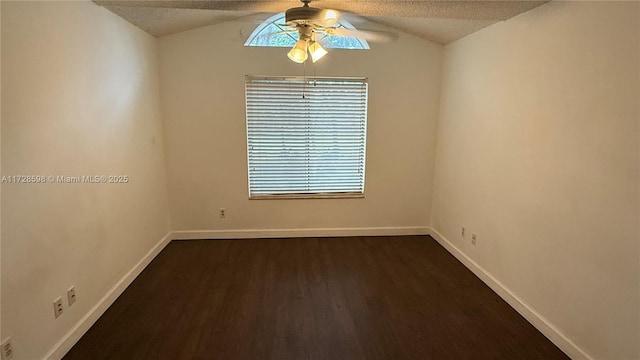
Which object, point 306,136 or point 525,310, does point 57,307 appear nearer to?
point 306,136

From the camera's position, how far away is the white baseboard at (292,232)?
13.8 ft

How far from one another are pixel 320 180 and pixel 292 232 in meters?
0.73

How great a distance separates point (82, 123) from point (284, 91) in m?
2.13

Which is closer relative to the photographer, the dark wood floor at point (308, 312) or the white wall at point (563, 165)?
the white wall at point (563, 165)

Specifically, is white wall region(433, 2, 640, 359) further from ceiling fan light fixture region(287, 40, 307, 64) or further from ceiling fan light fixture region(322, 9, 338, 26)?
ceiling fan light fixture region(287, 40, 307, 64)

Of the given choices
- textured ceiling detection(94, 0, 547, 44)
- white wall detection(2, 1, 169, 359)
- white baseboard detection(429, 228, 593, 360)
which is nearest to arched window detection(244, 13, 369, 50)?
textured ceiling detection(94, 0, 547, 44)

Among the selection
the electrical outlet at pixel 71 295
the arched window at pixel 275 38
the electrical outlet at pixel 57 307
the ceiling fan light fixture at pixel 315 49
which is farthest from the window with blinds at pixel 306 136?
the electrical outlet at pixel 57 307

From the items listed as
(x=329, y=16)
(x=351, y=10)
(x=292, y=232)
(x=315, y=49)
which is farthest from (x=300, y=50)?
(x=292, y=232)

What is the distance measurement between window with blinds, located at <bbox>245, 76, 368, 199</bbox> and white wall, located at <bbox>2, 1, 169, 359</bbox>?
1260 millimetres

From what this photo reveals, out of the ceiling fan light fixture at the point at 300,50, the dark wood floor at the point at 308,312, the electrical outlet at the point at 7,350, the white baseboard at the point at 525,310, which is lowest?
the dark wood floor at the point at 308,312

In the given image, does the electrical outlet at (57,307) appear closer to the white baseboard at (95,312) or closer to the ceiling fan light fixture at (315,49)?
the white baseboard at (95,312)

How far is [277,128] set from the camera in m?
4.08

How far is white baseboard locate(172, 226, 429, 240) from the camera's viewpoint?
4207 mm

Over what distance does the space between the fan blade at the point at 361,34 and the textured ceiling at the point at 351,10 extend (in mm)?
146
